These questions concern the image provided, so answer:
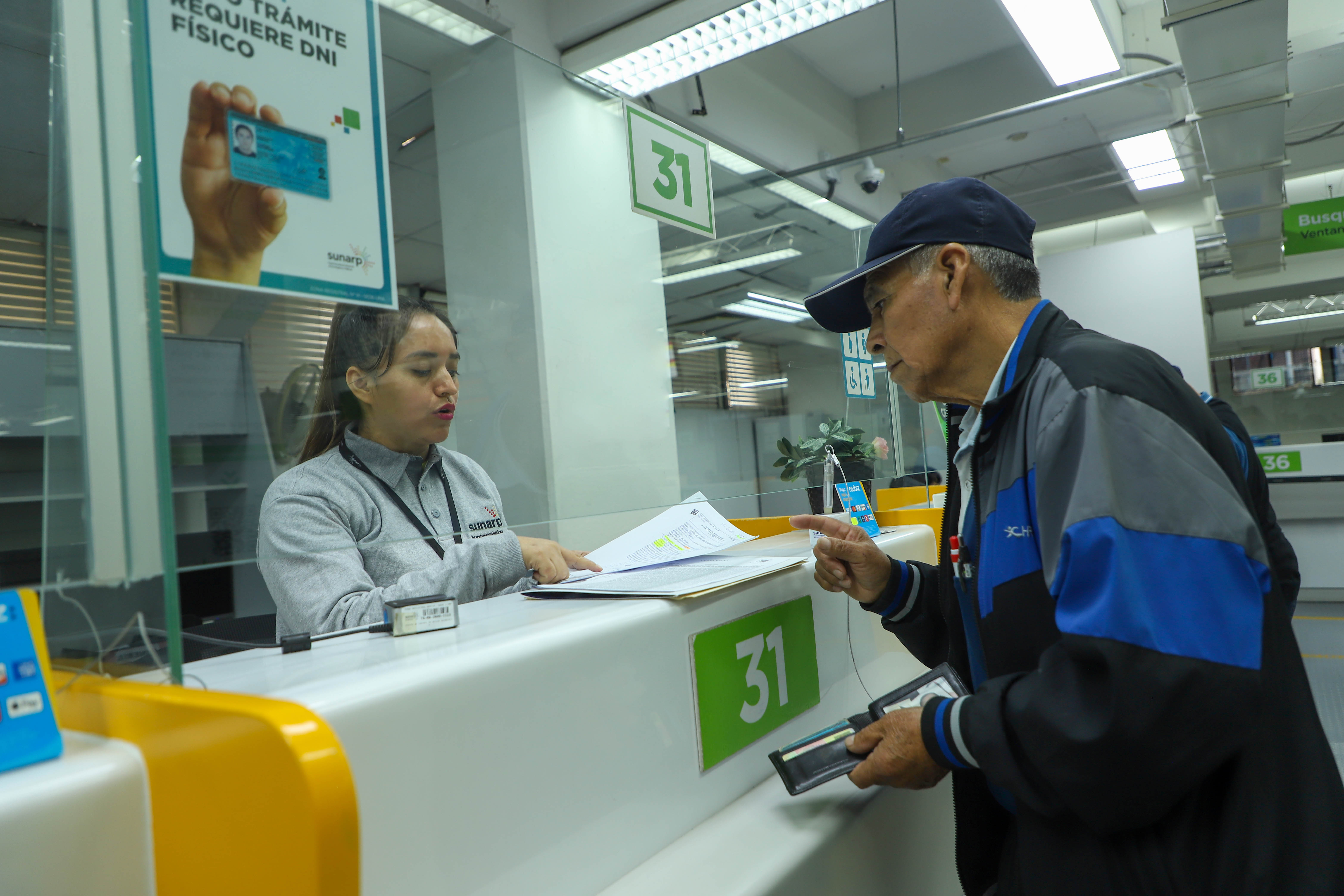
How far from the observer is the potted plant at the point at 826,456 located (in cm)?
203

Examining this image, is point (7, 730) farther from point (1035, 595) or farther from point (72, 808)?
point (1035, 595)

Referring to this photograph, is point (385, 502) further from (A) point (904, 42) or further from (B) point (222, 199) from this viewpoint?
(A) point (904, 42)

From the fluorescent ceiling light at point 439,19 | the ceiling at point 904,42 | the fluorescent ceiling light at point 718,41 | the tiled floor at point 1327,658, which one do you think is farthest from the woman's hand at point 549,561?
the ceiling at point 904,42

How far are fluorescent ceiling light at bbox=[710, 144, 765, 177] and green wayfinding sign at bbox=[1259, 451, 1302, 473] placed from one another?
703 centimetres

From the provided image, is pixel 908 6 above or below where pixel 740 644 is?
above

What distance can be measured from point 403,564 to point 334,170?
728 millimetres

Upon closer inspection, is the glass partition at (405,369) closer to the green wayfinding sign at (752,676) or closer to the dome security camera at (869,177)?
the green wayfinding sign at (752,676)

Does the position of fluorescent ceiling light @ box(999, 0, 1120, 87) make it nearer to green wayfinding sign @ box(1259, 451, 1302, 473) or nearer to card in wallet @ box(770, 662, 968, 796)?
card in wallet @ box(770, 662, 968, 796)

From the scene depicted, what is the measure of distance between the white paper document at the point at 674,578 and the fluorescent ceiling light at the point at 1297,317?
514 inches

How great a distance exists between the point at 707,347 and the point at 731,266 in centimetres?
21

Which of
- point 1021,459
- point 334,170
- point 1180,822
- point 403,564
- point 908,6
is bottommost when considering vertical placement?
point 1180,822

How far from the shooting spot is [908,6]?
469 cm

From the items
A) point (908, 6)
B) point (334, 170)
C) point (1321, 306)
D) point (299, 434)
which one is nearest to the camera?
point (334, 170)

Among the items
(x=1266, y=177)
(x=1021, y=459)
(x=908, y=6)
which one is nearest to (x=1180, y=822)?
(x=1021, y=459)
